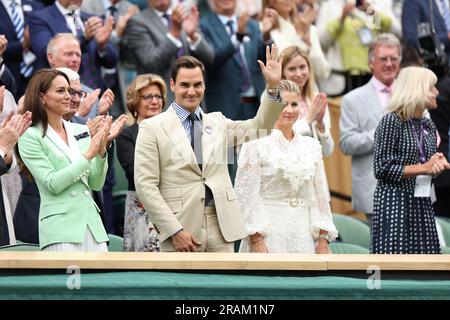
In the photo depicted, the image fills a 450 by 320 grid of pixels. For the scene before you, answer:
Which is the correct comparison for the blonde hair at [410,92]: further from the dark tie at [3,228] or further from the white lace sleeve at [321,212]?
the dark tie at [3,228]

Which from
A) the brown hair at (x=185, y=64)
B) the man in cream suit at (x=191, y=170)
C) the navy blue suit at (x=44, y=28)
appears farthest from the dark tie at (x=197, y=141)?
the navy blue suit at (x=44, y=28)

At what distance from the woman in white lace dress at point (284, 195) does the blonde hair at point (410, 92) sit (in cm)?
70

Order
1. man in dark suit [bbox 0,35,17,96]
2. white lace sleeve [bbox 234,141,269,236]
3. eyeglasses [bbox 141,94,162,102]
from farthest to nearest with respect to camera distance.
Result: man in dark suit [bbox 0,35,17,96] < eyeglasses [bbox 141,94,162,102] < white lace sleeve [bbox 234,141,269,236]

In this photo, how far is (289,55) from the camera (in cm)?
923

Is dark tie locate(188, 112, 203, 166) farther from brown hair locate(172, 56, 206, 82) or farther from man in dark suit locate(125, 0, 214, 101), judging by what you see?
man in dark suit locate(125, 0, 214, 101)

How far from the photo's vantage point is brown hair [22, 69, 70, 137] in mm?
7305

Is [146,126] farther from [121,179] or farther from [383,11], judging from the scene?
[383,11]

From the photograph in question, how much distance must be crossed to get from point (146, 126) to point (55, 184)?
25.8 inches

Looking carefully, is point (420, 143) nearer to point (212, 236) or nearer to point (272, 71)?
point (272, 71)

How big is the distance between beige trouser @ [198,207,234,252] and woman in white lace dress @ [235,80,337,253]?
1.71 ft

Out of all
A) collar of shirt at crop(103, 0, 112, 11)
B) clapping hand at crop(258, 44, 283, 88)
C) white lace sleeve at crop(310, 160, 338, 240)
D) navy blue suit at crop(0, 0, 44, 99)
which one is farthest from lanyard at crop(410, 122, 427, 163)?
collar of shirt at crop(103, 0, 112, 11)

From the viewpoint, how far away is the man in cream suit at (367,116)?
956 cm

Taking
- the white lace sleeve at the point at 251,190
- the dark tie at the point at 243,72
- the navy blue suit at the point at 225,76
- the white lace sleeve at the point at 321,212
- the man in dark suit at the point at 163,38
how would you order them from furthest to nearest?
1. the dark tie at the point at 243,72
2. the navy blue suit at the point at 225,76
3. the man in dark suit at the point at 163,38
4. the white lace sleeve at the point at 321,212
5. the white lace sleeve at the point at 251,190

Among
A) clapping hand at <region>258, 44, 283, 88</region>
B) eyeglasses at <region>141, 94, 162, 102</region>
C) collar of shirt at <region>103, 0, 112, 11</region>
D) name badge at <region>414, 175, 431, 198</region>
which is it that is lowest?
name badge at <region>414, 175, 431, 198</region>
